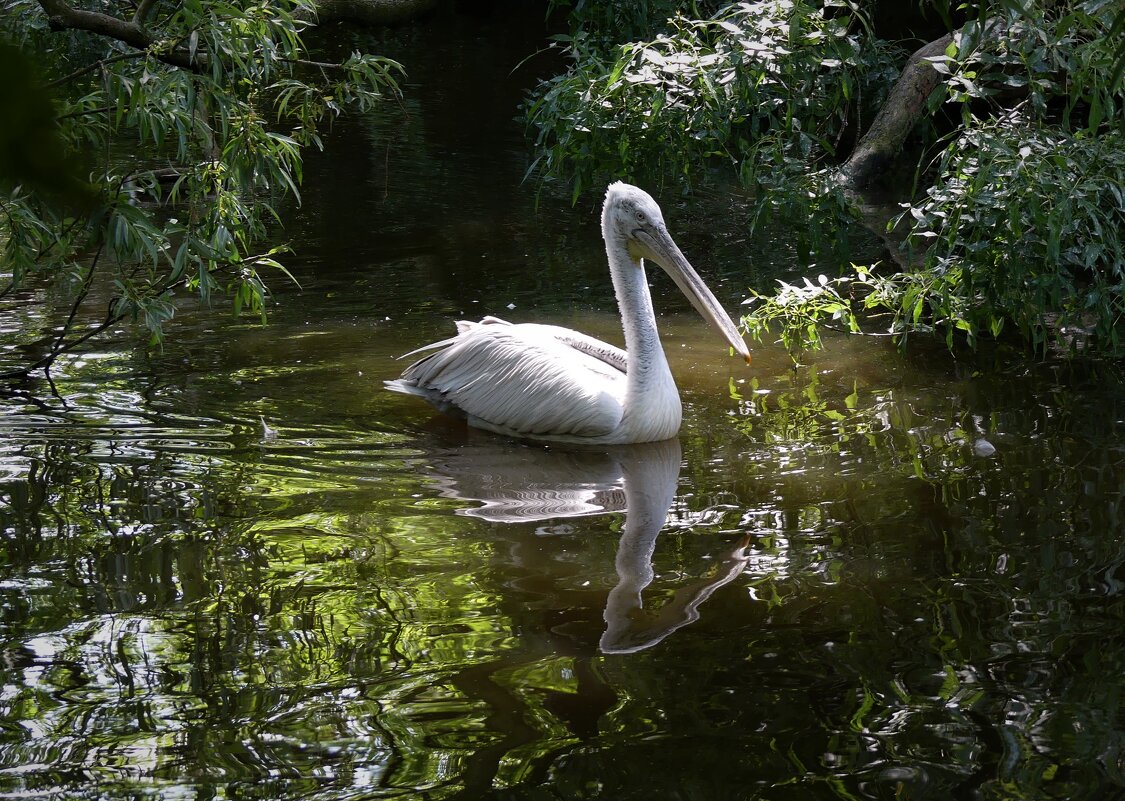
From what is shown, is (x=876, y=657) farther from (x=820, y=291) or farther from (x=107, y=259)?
(x=107, y=259)

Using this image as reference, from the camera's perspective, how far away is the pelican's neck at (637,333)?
4.89 meters

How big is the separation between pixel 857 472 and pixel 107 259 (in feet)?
16.3

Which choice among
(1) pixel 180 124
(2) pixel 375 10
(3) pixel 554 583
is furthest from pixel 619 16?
(2) pixel 375 10

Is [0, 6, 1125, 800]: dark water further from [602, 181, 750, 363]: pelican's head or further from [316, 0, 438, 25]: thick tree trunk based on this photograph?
[316, 0, 438, 25]: thick tree trunk

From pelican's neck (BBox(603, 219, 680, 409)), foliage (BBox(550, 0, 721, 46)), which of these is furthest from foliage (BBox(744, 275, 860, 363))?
foliage (BBox(550, 0, 721, 46))

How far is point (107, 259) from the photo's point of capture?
7.34 meters

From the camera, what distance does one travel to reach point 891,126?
8867 mm

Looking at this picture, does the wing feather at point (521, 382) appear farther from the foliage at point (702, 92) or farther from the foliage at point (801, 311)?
the foliage at point (702, 92)

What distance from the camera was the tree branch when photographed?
166 inches

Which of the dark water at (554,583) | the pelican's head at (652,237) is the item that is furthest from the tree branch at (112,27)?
the pelican's head at (652,237)

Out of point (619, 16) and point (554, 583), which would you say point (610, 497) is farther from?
point (619, 16)

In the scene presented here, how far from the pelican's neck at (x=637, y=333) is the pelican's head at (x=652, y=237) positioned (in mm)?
52

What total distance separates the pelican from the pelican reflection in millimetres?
104

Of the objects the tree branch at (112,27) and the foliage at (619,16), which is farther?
the foliage at (619,16)
